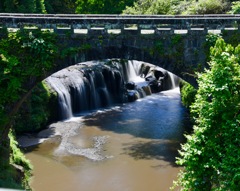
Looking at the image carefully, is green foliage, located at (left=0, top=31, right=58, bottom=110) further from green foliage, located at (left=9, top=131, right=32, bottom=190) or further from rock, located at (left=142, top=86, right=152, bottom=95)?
rock, located at (left=142, top=86, right=152, bottom=95)

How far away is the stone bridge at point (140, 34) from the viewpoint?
18.7 m

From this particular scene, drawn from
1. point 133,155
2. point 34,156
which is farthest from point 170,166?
point 34,156

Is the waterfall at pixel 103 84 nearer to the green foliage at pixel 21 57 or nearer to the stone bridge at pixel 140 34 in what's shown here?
the green foliage at pixel 21 57

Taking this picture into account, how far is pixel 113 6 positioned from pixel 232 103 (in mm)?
32744

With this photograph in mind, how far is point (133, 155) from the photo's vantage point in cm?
2470

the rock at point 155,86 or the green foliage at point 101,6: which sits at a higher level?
the green foliage at point 101,6

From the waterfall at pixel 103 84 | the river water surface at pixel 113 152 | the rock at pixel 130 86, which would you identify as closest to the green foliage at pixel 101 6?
the waterfall at pixel 103 84

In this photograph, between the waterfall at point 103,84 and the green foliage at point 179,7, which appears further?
the green foliage at point 179,7

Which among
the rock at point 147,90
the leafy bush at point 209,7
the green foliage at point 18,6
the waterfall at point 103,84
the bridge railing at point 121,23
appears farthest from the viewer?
the green foliage at point 18,6

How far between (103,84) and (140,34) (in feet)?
63.7

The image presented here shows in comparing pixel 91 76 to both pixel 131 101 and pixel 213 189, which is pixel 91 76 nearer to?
pixel 131 101

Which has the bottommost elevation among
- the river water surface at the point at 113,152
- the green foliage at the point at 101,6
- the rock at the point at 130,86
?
the river water surface at the point at 113,152

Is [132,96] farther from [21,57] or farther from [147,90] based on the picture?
[21,57]

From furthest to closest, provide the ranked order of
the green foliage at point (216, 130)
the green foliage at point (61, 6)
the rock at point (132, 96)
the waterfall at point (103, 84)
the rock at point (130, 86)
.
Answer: the green foliage at point (61, 6)
the rock at point (130, 86)
the rock at point (132, 96)
the waterfall at point (103, 84)
the green foliage at point (216, 130)
